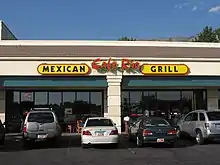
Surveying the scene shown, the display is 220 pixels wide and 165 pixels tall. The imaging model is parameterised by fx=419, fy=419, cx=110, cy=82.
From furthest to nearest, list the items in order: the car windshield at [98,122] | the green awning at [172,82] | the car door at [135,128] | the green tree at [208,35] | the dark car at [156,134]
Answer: the green tree at [208,35], the green awning at [172,82], the car door at [135,128], the car windshield at [98,122], the dark car at [156,134]

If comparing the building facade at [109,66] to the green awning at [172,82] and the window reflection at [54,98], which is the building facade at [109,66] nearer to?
the green awning at [172,82]

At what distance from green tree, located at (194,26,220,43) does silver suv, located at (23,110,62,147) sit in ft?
158

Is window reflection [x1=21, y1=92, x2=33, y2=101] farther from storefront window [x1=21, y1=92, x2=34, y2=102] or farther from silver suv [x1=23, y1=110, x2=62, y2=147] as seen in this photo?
silver suv [x1=23, y1=110, x2=62, y2=147]

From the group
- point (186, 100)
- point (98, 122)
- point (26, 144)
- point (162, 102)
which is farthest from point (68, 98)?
point (98, 122)

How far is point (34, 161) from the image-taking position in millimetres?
14227

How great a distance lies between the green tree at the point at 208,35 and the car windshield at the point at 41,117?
48093mm

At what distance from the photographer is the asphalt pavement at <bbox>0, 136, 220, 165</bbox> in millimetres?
13773

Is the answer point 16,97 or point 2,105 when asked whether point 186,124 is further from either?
point 16,97

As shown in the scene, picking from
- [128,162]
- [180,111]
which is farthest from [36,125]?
[180,111]

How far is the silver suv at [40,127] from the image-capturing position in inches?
722

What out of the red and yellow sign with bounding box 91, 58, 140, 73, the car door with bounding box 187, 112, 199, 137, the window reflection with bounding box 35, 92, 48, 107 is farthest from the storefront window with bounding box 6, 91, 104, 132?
the car door with bounding box 187, 112, 199, 137

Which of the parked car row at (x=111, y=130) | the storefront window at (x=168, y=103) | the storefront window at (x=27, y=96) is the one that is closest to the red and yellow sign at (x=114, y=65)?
the parked car row at (x=111, y=130)

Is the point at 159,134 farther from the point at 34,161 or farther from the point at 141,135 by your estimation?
the point at 34,161

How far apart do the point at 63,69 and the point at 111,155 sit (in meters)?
11.2
